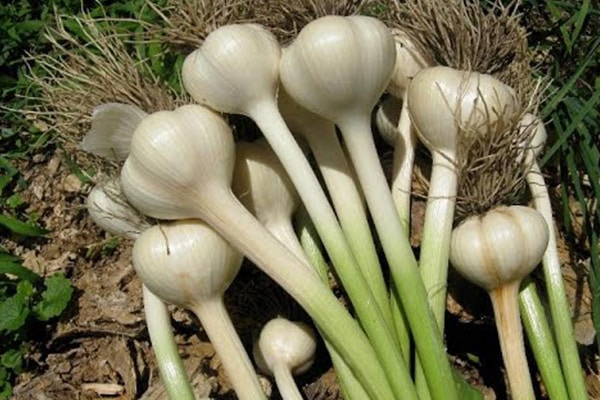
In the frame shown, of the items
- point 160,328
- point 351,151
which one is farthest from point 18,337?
point 351,151

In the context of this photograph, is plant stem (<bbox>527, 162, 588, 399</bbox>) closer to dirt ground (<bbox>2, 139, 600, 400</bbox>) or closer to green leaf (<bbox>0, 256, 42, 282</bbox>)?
dirt ground (<bbox>2, 139, 600, 400</bbox>)

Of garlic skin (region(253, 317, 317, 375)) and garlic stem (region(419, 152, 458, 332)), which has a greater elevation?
garlic stem (region(419, 152, 458, 332))

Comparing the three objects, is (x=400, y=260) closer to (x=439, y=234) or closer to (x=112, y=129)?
(x=439, y=234)

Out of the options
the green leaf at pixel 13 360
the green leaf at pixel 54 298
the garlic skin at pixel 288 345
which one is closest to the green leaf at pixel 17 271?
the green leaf at pixel 54 298

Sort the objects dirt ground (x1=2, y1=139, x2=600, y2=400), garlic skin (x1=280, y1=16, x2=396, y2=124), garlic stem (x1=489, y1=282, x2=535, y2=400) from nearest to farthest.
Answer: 1. garlic skin (x1=280, y1=16, x2=396, y2=124)
2. garlic stem (x1=489, y1=282, x2=535, y2=400)
3. dirt ground (x1=2, y1=139, x2=600, y2=400)

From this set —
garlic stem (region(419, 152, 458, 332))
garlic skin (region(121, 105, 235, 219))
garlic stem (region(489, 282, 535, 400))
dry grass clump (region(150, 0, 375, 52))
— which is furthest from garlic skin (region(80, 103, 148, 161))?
garlic stem (region(489, 282, 535, 400))
